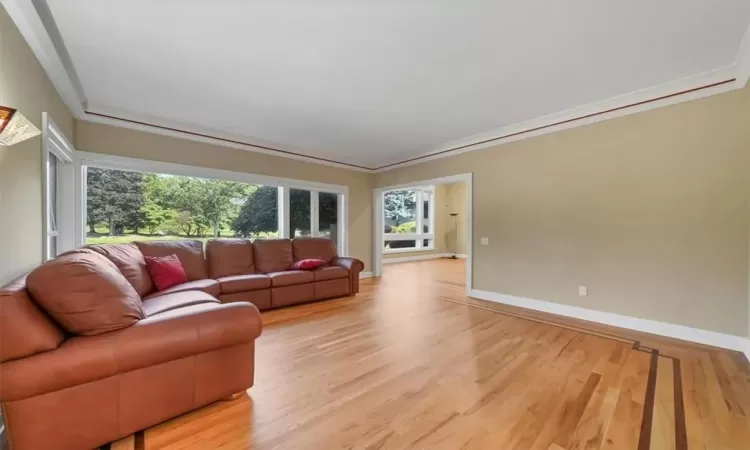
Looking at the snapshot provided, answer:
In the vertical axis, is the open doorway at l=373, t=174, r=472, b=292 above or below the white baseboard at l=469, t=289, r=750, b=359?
above

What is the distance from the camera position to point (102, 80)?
296 centimetres

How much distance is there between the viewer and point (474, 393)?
2059mm

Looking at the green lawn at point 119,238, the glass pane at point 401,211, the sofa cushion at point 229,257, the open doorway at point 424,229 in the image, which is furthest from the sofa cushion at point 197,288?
the glass pane at point 401,211

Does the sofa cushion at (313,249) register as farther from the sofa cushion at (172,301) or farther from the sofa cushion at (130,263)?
the sofa cushion at (172,301)

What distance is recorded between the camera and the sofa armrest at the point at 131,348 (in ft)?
4.30

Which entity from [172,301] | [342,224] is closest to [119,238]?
[172,301]

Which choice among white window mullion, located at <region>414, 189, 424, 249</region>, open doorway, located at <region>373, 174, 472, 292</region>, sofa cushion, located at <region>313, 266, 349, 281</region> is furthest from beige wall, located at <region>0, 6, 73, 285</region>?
white window mullion, located at <region>414, 189, 424, 249</region>

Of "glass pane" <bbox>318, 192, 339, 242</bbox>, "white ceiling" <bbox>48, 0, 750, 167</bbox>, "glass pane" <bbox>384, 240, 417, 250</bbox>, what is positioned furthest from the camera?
"glass pane" <bbox>384, 240, 417, 250</bbox>

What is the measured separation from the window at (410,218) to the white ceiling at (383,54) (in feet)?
20.0

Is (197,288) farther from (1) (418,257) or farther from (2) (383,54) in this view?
(1) (418,257)

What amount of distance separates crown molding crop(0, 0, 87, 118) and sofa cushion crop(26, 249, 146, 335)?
61.2 inches

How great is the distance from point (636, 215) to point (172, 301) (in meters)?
4.91

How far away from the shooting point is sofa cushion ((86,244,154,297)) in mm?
2770

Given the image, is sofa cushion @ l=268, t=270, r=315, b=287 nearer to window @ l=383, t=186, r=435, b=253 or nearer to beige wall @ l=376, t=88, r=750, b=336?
beige wall @ l=376, t=88, r=750, b=336
